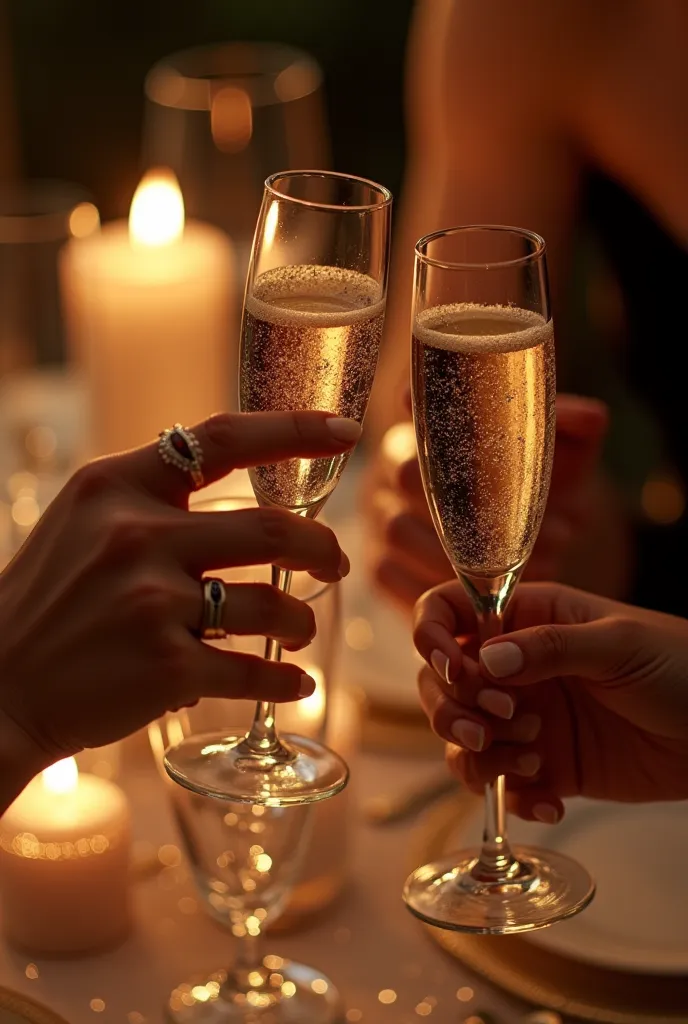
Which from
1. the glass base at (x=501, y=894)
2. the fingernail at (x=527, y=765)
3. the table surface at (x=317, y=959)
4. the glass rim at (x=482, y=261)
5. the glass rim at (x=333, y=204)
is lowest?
the table surface at (x=317, y=959)

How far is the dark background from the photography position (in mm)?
3852

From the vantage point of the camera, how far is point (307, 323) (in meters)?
0.87

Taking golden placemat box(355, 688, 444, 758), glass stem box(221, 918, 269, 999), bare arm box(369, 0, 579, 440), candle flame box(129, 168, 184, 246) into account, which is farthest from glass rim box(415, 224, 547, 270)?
candle flame box(129, 168, 184, 246)

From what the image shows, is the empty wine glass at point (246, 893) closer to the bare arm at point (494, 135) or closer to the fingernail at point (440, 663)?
the fingernail at point (440, 663)

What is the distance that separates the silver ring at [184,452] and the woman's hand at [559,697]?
0.75ft

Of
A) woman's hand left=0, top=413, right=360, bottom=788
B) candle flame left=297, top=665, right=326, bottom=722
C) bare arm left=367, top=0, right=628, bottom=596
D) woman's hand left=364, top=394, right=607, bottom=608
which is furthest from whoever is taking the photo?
bare arm left=367, top=0, right=628, bottom=596

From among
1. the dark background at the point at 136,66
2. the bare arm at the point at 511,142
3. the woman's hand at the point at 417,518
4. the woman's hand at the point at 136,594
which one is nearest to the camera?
the woman's hand at the point at 136,594

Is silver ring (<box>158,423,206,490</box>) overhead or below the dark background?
overhead

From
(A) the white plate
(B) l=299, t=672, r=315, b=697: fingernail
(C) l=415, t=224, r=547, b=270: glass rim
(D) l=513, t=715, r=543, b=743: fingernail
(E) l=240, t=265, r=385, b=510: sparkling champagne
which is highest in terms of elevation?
(C) l=415, t=224, r=547, b=270: glass rim

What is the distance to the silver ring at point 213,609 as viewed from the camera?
85 centimetres

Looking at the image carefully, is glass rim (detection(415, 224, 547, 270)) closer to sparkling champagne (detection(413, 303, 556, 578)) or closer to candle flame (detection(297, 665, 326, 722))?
sparkling champagne (detection(413, 303, 556, 578))

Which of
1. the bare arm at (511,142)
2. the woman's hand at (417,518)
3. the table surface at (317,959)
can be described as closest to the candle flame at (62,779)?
the table surface at (317,959)

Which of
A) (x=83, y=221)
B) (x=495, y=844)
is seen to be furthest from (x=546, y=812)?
(x=83, y=221)

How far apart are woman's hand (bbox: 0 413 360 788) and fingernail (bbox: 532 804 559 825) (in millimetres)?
295
